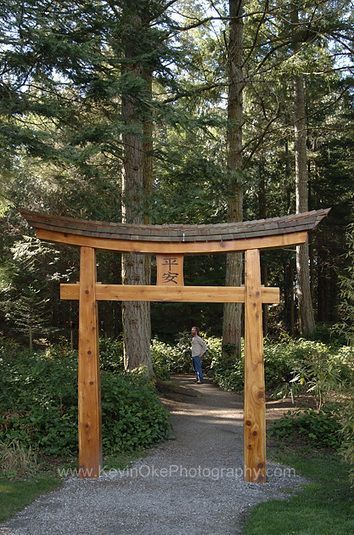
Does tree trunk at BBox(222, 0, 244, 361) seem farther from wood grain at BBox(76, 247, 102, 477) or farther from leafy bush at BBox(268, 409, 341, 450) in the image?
wood grain at BBox(76, 247, 102, 477)

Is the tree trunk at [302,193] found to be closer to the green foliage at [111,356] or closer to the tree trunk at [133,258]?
the green foliage at [111,356]

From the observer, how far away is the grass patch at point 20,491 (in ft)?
18.2

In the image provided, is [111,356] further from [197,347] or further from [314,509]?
[314,509]

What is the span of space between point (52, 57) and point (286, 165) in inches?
730

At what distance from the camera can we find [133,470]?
710cm

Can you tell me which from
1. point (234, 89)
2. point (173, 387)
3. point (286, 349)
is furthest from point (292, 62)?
point (173, 387)

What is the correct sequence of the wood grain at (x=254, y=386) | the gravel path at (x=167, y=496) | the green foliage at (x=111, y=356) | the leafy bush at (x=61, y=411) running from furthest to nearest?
the green foliage at (x=111, y=356)
the leafy bush at (x=61, y=411)
the wood grain at (x=254, y=386)
the gravel path at (x=167, y=496)

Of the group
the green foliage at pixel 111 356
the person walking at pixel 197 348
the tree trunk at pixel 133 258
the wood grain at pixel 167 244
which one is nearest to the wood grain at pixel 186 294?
the wood grain at pixel 167 244

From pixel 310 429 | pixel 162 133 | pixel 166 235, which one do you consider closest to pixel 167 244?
pixel 166 235

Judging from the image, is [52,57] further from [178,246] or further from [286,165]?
[286,165]

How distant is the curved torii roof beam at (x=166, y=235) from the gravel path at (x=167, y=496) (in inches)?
118

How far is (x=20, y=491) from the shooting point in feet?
20.0

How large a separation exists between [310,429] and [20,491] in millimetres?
4721

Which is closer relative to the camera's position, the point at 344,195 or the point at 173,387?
the point at 173,387
